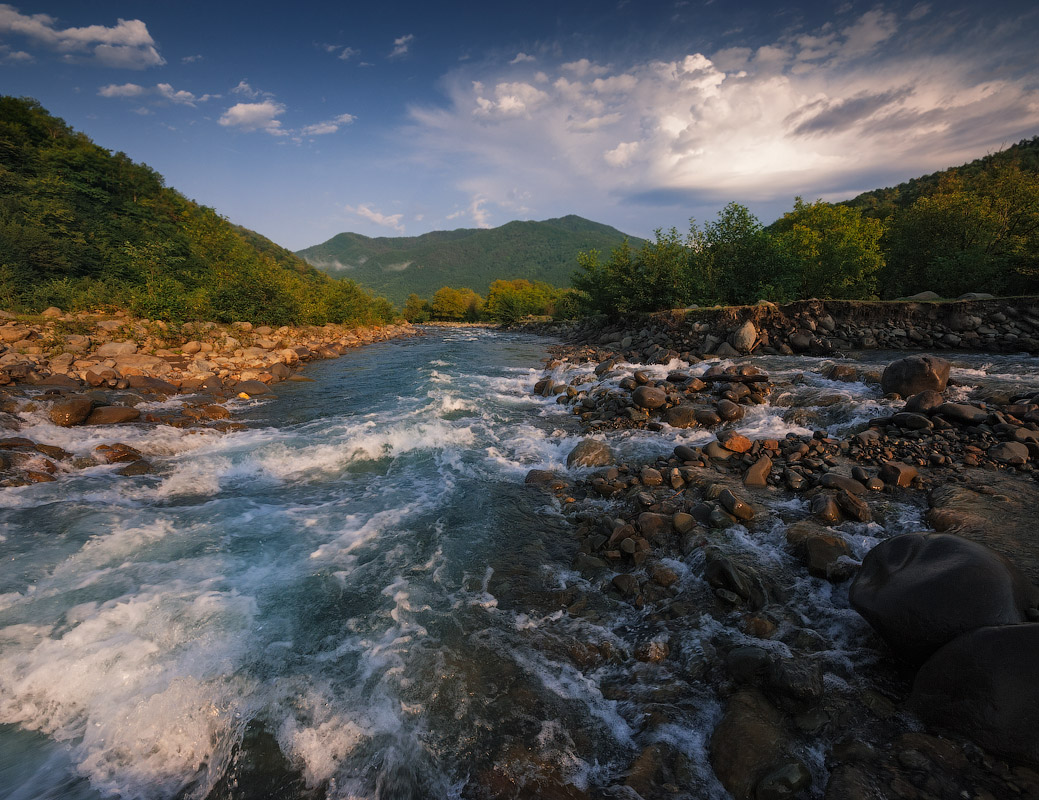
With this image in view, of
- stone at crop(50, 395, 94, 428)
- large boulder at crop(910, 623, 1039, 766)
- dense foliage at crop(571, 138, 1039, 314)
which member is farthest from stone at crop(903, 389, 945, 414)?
stone at crop(50, 395, 94, 428)

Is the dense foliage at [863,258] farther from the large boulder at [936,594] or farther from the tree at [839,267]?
the large boulder at [936,594]

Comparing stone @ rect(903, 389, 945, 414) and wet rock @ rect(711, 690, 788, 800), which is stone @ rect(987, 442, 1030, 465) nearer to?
stone @ rect(903, 389, 945, 414)

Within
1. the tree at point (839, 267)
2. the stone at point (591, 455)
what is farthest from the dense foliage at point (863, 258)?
the stone at point (591, 455)

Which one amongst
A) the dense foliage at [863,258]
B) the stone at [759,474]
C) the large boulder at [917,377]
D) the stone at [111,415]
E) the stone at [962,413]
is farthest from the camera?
the dense foliage at [863,258]

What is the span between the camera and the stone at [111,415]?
10570mm

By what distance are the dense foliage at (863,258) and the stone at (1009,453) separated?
1654 centimetres

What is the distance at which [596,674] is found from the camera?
4.05 metres

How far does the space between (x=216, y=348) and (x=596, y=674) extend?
76.4ft

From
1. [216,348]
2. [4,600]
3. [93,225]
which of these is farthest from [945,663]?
[93,225]

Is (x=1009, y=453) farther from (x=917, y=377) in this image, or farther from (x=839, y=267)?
(x=839, y=267)

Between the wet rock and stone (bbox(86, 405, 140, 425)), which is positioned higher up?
stone (bbox(86, 405, 140, 425))

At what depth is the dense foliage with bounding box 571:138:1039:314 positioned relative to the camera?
1941cm

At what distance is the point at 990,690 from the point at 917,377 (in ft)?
30.8

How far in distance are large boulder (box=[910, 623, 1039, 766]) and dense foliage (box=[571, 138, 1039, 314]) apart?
2189 centimetres
